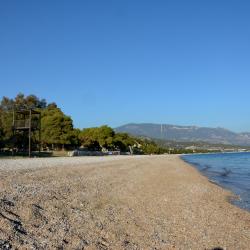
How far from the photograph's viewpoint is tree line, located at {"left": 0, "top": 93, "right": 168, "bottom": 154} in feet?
189

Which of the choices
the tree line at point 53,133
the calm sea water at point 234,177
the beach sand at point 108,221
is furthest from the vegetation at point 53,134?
the beach sand at point 108,221

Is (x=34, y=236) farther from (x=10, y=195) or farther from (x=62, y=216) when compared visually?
(x=10, y=195)

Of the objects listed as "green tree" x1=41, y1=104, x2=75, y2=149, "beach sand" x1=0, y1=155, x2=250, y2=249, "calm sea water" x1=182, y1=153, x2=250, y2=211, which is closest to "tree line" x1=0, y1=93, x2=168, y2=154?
"green tree" x1=41, y1=104, x2=75, y2=149

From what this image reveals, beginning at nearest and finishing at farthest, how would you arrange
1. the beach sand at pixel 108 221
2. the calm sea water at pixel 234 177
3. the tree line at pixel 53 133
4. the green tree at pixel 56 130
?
the beach sand at pixel 108 221 < the calm sea water at pixel 234 177 < the tree line at pixel 53 133 < the green tree at pixel 56 130

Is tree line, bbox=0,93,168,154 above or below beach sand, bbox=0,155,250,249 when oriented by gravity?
above

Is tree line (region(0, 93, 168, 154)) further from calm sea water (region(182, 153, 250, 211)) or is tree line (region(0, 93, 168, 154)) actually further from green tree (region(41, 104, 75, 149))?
calm sea water (region(182, 153, 250, 211))

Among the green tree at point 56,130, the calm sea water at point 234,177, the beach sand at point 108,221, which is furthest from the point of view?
the green tree at point 56,130

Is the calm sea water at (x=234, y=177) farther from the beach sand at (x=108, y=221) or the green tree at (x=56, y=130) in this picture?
the green tree at (x=56, y=130)

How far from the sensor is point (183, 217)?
47.1 feet

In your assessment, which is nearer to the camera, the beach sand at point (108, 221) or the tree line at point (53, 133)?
the beach sand at point (108, 221)

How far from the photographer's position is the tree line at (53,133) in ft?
189

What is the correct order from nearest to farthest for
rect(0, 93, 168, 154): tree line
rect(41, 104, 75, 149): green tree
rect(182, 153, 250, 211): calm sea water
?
rect(182, 153, 250, 211): calm sea water → rect(0, 93, 168, 154): tree line → rect(41, 104, 75, 149): green tree

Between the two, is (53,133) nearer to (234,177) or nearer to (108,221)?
(234,177)

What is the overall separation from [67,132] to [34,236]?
74.1 meters
